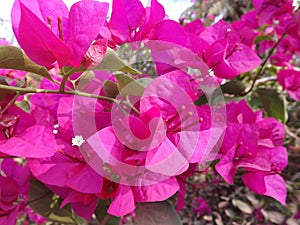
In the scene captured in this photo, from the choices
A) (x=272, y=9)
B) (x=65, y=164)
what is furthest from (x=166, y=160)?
(x=272, y=9)

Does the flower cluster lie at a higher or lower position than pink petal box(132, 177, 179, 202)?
higher

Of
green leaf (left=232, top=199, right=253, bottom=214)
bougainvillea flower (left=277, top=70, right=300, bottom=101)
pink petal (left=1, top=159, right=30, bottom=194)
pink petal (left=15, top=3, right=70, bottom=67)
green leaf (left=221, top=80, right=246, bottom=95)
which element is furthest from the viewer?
green leaf (left=232, top=199, right=253, bottom=214)

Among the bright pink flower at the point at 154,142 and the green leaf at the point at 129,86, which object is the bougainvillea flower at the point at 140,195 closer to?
the bright pink flower at the point at 154,142

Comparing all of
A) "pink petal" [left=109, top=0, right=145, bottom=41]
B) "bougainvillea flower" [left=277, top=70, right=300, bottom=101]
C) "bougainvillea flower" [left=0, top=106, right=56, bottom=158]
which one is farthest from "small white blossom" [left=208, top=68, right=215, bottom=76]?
"bougainvillea flower" [left=277, top=70, right=300, bottom=101]

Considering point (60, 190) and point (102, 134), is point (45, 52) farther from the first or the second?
point (60, 190)

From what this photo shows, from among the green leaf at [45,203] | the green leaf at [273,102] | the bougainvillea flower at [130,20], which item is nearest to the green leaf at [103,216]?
the green leaf at [45,203]

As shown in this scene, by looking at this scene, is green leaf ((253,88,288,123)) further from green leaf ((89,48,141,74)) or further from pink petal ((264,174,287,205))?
green leaf ((89,48,141,74))
